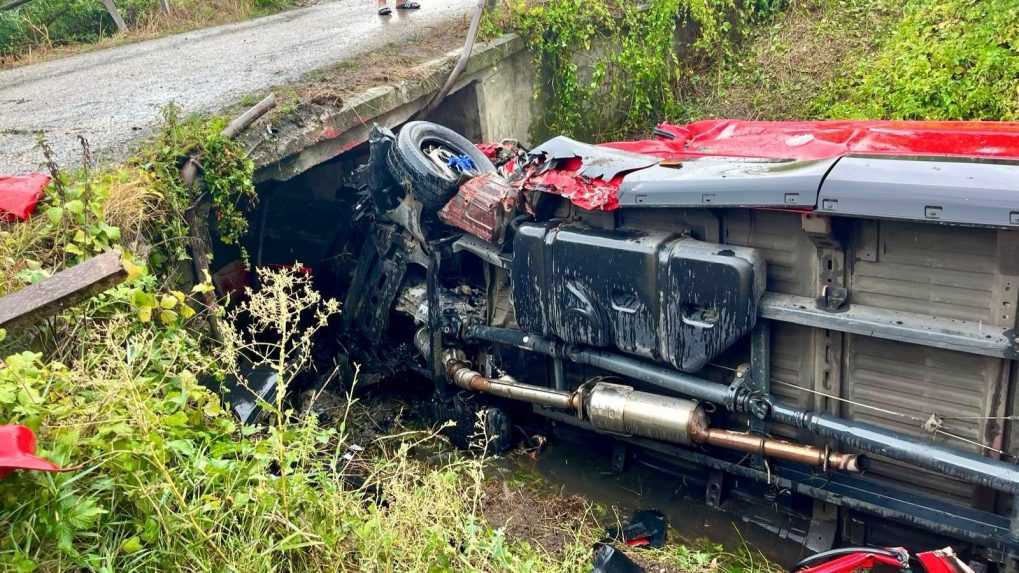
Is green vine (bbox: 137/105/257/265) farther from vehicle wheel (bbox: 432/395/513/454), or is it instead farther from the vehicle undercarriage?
vehicle wheel (bbox: 432/395/513/454)

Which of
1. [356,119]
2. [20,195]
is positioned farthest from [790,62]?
[20,195]

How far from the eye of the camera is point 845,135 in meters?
4.43

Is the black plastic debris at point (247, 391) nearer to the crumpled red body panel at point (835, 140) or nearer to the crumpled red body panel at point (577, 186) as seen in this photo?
the crumpled red body panel at point (577, 186)

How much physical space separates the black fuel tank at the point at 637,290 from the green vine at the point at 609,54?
12.1ft

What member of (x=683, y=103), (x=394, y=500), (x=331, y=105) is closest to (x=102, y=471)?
(x=394, y=500)

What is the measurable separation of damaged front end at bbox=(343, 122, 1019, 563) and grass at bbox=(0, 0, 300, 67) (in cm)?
670

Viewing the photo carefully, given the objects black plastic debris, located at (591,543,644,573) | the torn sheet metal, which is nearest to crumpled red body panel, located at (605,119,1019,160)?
the torn sheet metal

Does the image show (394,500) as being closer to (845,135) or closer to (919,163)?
(919,163)

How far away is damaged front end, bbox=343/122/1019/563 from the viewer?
3.12 metres

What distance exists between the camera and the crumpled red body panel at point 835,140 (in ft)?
12.8

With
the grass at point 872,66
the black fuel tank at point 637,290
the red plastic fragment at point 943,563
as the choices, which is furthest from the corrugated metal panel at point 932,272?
the grass at point 872,66

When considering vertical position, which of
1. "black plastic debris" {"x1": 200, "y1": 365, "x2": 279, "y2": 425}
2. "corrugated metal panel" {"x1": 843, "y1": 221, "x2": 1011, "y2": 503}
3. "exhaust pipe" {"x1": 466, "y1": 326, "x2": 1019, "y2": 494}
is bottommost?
"exhaust pipe" {"x1": 466, "y1": 326, "x2": 1019, "y2": 494}

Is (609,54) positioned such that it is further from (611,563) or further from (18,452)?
(18,452)

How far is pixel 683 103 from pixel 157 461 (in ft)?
22.0
